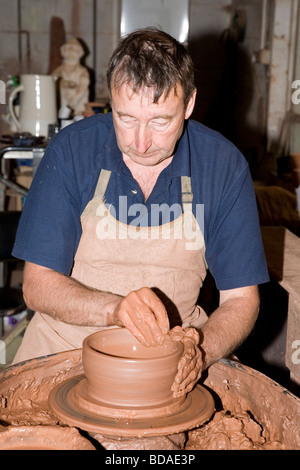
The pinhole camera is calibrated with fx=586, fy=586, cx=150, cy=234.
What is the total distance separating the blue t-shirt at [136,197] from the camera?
1.74 meters

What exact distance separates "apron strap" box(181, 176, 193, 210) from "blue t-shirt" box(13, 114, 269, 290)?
0.01 metres

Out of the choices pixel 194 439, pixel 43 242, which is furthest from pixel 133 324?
pixel 43 242

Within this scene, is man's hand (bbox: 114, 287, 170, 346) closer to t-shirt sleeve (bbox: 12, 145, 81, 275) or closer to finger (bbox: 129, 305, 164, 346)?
finger (bbox: 129, 305, 164, 346)

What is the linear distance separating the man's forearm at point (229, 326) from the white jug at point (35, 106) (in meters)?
3.23

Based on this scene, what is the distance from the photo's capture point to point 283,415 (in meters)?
1.44

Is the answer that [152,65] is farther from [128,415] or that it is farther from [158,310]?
[128,415]

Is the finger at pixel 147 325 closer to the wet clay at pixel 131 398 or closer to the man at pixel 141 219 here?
the wet clay at pixel 131 398

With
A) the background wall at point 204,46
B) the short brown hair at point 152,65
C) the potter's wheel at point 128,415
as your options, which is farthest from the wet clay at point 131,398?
the background wall at point 204,46

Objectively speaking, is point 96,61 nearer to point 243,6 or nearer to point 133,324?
point 243,6

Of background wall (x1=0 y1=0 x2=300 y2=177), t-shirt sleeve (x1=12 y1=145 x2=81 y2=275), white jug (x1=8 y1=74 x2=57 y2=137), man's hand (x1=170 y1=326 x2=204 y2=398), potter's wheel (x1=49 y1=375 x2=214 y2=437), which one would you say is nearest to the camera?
potter's wheel (x1=49 y1=375 x2=214 y2=437)

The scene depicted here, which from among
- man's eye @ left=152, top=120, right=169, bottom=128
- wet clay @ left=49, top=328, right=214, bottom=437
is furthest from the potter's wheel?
man's eye @ left=152, top=120, right=169, bottom=128

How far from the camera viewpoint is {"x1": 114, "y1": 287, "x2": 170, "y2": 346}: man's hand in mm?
1373

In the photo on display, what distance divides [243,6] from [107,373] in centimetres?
690

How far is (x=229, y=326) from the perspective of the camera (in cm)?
169
